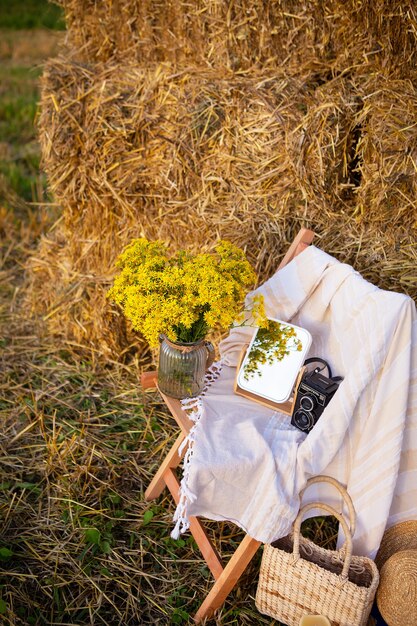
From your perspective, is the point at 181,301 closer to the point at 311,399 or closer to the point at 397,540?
the point at 311,399

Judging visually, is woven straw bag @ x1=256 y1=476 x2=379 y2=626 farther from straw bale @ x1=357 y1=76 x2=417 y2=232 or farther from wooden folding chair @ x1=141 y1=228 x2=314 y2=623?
straw bale @ x1=357 y1=76 x2=417 y2=232

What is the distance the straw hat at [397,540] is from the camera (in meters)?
2.27

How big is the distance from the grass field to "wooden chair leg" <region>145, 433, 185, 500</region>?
0.06m

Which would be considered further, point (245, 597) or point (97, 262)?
point (97, 262)

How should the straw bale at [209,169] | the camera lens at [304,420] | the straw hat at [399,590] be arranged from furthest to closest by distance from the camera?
the straw bale at [209,169], the camera lens at [304,420], the straw hat at [399,590]

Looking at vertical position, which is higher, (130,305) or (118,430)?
(130,305)

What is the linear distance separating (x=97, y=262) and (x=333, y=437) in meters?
1.96

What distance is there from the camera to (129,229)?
11.3 feet

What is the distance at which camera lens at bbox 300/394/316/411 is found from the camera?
2273 mm

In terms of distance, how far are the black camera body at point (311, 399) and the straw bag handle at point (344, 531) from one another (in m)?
0.26

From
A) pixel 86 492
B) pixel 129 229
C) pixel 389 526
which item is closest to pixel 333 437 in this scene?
pixel 389 526

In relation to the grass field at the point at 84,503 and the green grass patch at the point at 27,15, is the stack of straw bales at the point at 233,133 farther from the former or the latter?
the green grass patch at the point at 27,15

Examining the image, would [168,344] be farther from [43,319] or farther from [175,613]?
[43,319]

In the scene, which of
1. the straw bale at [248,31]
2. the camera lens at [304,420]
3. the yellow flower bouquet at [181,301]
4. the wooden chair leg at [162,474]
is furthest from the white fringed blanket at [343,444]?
the straw bale at [248,31]
